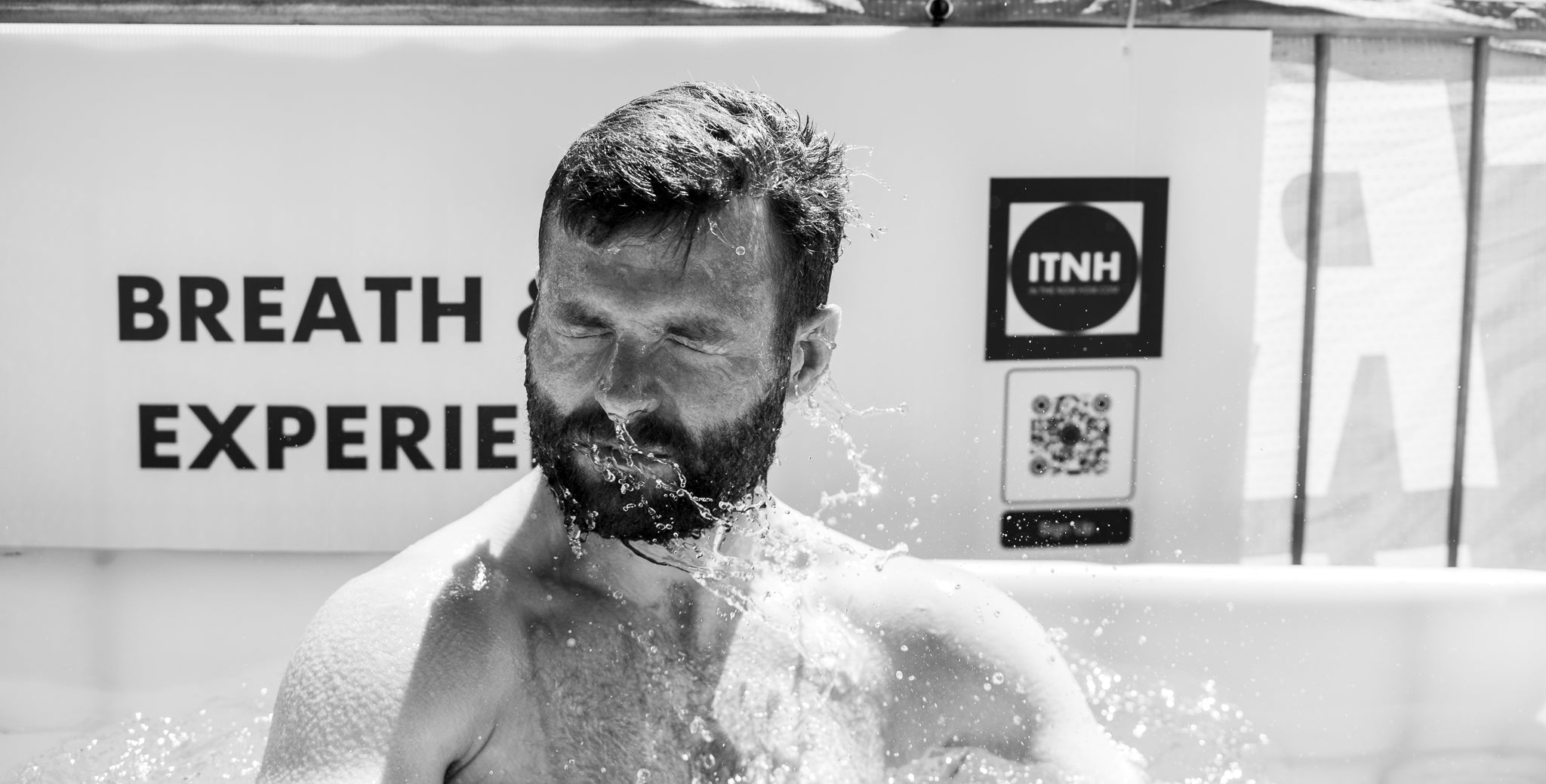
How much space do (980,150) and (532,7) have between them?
733 mm

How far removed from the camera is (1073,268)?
2516 millimetres

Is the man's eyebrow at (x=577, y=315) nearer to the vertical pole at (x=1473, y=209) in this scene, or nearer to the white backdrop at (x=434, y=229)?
the white backdrop at (x=434, y=229)

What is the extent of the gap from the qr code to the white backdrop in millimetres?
60

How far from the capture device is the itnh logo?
8.25 feet

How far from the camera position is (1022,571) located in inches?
94.4

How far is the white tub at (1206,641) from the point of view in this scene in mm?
2404

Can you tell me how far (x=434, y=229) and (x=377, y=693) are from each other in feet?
4.12

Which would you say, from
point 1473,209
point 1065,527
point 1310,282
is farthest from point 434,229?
point 1473,209

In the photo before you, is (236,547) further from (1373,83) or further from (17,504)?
(1373,83)

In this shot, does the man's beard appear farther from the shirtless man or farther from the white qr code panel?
the white qr code panel

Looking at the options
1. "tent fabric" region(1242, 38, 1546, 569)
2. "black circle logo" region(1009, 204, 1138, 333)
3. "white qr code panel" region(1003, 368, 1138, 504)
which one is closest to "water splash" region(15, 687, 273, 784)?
"white qr code panel" region(1003, 368, 1138, 504)

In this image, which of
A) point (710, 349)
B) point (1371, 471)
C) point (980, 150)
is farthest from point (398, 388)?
point (1371, 471)

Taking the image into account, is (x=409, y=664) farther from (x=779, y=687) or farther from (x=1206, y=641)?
(x=1206, y=641)

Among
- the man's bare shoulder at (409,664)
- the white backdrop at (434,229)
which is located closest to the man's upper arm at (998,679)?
the man's bare shoulder at (409,664)
